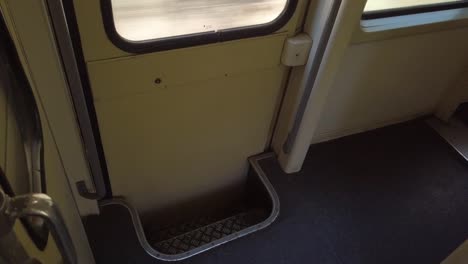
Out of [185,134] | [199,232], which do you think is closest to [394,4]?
[185,134]

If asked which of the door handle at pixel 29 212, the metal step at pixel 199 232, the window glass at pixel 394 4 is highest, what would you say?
the door handle at pixel 29 212

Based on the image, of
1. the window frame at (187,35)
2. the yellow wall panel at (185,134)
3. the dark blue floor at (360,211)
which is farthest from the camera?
the dark blue floor at (360,211)

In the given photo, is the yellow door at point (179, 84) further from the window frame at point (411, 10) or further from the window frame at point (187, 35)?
the window frame at point (411, 10)

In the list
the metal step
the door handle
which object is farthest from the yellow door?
the door handle

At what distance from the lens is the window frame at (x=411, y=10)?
147 centimetres

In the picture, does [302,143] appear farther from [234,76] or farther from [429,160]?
[429,160]

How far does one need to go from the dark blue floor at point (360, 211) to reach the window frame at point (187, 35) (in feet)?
2.24

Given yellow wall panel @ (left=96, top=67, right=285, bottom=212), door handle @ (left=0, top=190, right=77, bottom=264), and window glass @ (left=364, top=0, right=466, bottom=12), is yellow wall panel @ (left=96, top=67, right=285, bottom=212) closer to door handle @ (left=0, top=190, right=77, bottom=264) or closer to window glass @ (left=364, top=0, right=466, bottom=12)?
window glass @ (left=364, top=0, right=466, bottom=12)

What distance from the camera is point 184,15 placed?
1.13m

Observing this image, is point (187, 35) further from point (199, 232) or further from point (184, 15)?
point (199, 232)

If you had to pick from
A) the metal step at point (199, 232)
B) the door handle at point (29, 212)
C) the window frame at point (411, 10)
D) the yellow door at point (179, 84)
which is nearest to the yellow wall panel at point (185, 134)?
the yellow door at point (179, 84)

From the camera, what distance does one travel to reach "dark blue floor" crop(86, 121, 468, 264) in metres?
1.43

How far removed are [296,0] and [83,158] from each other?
87 cm

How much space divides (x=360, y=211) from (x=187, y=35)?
1.06m
